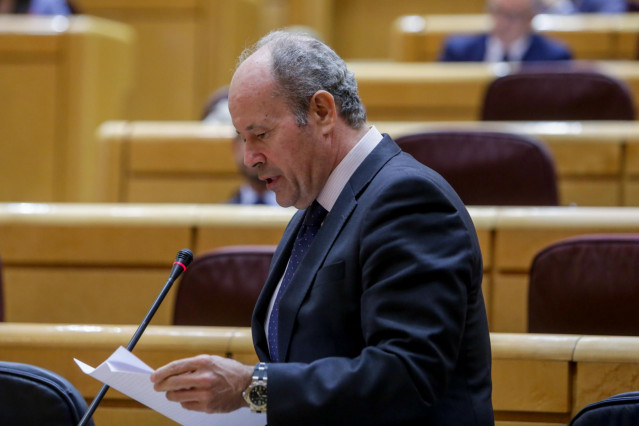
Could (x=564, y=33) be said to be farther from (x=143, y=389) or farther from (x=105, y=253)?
(x=143, y=389)

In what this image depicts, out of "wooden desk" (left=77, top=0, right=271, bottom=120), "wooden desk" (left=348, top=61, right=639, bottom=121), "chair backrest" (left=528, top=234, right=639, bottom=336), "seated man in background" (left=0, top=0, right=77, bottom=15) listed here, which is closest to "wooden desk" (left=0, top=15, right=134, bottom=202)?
"seated man in background" (left=0, top=0, right=77, bottom=15)

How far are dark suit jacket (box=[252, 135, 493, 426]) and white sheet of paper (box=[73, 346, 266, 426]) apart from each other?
4cm

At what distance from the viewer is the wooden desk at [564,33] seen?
6.63 ft

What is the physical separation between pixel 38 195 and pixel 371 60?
1113mm

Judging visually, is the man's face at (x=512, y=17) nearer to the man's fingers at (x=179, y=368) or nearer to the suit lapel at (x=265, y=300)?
the suit lapel at (x=265, y=300)

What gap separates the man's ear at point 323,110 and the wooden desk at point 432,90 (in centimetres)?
113

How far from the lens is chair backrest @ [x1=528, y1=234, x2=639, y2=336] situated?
3.00 feet

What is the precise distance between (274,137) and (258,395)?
0.16 meters

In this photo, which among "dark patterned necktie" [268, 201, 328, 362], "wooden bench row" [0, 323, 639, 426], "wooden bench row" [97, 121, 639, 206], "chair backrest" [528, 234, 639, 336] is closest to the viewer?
"dark patterned necktie" [268, 201, 328, 362]

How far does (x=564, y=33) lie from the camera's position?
6.77 feet

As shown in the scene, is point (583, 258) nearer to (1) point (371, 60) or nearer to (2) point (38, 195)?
(2) point (38, 195)

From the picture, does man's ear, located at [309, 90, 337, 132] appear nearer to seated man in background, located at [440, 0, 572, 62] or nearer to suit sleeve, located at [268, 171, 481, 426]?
suit sleeve, located at [268, 171, 481, 426]

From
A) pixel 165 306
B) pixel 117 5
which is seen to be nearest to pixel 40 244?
pixel 165 306

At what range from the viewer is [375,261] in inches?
21.9
